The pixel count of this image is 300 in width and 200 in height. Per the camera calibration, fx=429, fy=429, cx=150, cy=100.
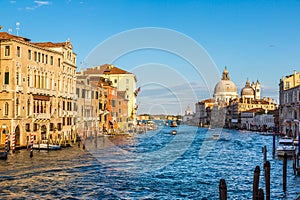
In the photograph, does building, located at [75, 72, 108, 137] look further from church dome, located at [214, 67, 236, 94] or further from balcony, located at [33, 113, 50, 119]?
church dome, located at [214, 67, 236, 94]

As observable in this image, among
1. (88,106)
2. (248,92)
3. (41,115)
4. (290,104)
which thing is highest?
(248,92)

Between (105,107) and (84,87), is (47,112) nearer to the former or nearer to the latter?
(84,87)

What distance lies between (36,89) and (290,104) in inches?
1434

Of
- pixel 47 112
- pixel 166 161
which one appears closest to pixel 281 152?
pixel 166 161

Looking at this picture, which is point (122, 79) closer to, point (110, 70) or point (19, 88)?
point (110, 70)

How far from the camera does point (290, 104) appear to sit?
2185 inches

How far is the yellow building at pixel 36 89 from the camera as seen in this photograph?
27469mm

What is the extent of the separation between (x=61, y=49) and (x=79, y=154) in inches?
419

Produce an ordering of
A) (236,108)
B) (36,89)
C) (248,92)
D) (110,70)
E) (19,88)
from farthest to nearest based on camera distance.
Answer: (248,92) → (236,108) → (110,70) → (36,89) → (19,88)

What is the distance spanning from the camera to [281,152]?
29109mm

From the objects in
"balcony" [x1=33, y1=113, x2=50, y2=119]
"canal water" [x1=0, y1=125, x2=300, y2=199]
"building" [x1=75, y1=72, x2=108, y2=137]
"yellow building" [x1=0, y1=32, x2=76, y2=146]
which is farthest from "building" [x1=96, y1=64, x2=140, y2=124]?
"canal water" [x1=0, y1=125, x2=300, y2=199]

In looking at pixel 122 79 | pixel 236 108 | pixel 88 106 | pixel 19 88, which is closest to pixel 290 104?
pixel 88 106

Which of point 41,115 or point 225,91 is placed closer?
point 41,115

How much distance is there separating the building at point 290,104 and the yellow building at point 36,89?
2844cm
